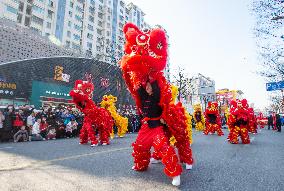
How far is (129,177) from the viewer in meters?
3.80


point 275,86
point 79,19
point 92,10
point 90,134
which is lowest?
point 90,134

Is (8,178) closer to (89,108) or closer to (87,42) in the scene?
(89,108)

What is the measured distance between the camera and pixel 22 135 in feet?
39.0

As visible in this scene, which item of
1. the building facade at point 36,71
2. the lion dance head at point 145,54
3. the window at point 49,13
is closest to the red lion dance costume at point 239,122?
the lion dance head at point 145,54

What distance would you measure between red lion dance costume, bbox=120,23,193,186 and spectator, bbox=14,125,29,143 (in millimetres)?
9218

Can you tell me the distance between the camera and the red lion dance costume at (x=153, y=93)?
3.91 m

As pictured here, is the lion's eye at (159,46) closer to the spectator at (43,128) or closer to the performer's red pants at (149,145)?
the performer's red pants at (149,145)

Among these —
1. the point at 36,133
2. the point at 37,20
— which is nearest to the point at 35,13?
the point at 37,20

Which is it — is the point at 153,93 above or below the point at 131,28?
below

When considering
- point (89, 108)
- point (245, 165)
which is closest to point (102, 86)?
point (89, 108)

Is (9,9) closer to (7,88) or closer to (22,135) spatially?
(7,88)

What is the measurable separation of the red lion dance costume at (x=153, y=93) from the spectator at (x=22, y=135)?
9218mm

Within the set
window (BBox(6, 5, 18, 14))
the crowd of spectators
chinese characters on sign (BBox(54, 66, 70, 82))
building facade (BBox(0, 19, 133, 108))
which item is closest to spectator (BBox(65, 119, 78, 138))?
the crowd of spectators

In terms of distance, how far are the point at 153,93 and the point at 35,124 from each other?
10.2 metres
